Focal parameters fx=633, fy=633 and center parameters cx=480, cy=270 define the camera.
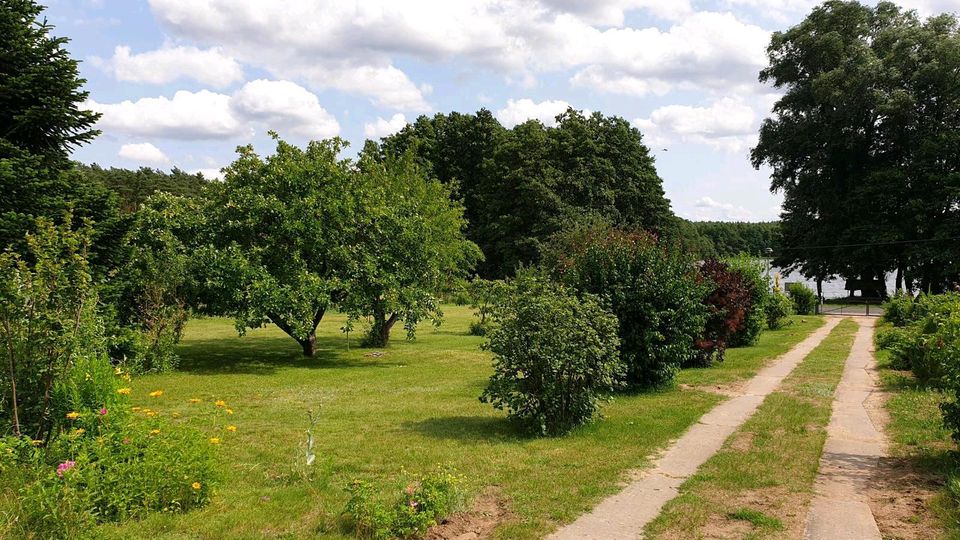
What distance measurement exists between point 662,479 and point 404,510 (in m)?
2.95

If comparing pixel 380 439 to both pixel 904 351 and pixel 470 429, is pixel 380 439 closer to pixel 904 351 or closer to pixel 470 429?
pixel 470 429

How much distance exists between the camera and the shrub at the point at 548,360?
27.3 ft

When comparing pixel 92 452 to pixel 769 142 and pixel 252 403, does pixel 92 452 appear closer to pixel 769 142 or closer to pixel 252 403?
pixel 252 403

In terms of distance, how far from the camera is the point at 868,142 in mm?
39906

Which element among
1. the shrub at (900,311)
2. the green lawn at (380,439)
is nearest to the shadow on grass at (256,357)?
the green lawn at (380,439)

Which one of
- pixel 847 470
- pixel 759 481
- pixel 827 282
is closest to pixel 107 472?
pixel 759 481

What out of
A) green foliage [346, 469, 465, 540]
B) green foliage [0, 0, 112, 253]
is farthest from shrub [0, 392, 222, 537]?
green foliage [0, 0, 112, 253]

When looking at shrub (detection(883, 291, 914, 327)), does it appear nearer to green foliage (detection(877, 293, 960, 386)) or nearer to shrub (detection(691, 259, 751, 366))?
green foliage (detection(877, 293, 960, 386))

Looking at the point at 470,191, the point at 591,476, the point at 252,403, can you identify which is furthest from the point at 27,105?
the point at 470,191

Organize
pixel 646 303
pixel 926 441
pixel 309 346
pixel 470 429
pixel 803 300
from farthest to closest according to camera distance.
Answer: pixel 803 300
pixel 309 346
pixel 646 303
pixel 470 429
pixel 926 441

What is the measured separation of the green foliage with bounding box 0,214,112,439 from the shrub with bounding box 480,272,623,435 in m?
4.65

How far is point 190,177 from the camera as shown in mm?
84125

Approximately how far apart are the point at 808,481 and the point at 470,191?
2038 inches

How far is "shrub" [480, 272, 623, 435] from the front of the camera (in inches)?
328
